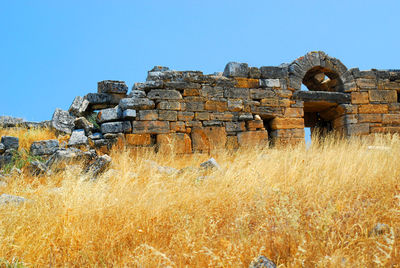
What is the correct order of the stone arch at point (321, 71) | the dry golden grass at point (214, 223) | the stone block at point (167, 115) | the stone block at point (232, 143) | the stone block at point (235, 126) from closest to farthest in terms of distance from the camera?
the dry golden grass at point (214, 223) < the stone block at point (167, 115) < the stone block at point (232, 143) < the stone block at point (235, 126) < the stone arch at point (321, 71)

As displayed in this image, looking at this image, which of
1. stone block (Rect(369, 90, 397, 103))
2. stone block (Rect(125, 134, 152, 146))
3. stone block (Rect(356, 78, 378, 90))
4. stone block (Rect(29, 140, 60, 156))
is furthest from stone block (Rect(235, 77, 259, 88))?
stone block (Rect(29, 140, 60, 156))

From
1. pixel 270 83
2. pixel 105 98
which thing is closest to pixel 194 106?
pixel 270 83

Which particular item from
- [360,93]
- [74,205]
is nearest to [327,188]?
[74,205]

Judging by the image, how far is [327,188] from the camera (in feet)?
13.1

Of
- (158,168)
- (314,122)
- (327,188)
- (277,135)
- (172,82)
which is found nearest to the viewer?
(327,188)

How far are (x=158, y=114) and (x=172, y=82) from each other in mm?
878

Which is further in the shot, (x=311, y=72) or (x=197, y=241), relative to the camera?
(x=311, y=72)

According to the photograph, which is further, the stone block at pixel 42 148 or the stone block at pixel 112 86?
the stone block at pixel 112 86

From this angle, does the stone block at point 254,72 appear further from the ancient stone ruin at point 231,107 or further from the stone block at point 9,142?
the stone block at point 9,142

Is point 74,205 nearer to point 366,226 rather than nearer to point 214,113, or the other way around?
point 366,226

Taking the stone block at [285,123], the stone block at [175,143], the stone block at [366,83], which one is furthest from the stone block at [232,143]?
the stone block at [366,83]

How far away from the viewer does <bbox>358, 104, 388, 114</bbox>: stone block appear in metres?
9.14

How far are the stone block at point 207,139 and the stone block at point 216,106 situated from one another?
1.59ft

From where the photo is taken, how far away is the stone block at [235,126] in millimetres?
8148
